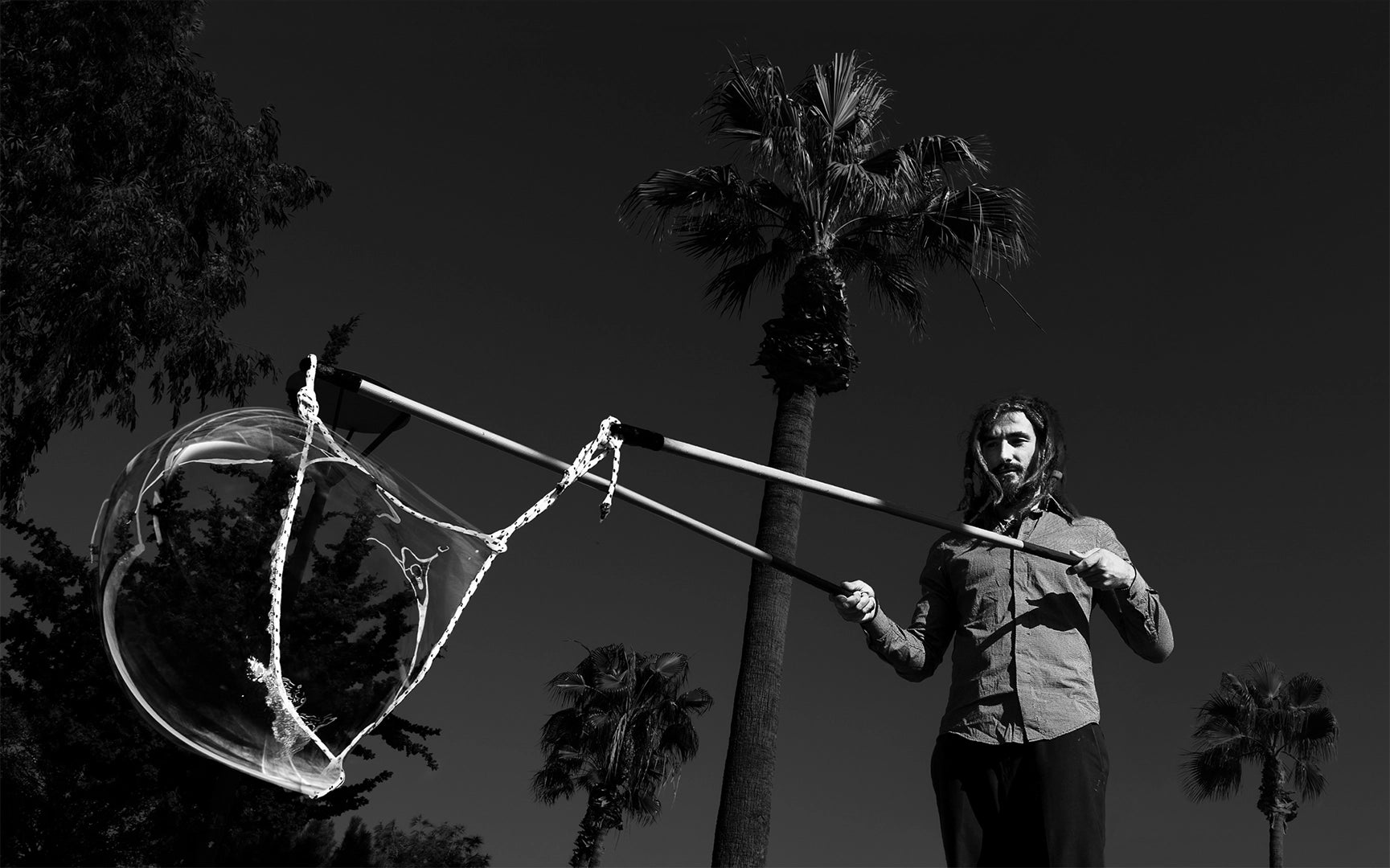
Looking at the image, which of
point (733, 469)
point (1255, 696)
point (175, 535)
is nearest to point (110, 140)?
point (175, 535)

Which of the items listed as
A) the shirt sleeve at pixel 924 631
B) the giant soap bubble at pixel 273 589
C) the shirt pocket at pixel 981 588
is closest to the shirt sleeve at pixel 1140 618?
the shirt pocket at pixel 981 588

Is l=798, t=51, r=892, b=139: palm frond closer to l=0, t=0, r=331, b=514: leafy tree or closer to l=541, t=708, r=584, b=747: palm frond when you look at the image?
l=0, t=0, r=331, b=514: leafy tree

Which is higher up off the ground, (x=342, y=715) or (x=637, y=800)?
(x=637, y=800)

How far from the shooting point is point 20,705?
20.0 metres

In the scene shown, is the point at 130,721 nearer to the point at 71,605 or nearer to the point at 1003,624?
the point at 71,605

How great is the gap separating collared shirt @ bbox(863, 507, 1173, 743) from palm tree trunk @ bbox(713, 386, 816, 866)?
606 centimetres

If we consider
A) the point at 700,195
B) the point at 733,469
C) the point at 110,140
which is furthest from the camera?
the point at 110,140

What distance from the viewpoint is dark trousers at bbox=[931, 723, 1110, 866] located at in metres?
2.94

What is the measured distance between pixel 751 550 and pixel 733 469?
0.34 m

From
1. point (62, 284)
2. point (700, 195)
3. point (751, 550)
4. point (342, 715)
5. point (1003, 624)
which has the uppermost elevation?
point (700, 195)

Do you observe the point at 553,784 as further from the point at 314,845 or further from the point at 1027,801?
the point at 1027,801

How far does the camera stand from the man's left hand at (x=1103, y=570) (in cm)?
321

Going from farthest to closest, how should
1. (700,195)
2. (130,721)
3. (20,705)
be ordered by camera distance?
(20,705) < (130,721) < (700,195)

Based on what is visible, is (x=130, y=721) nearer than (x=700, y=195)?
No
